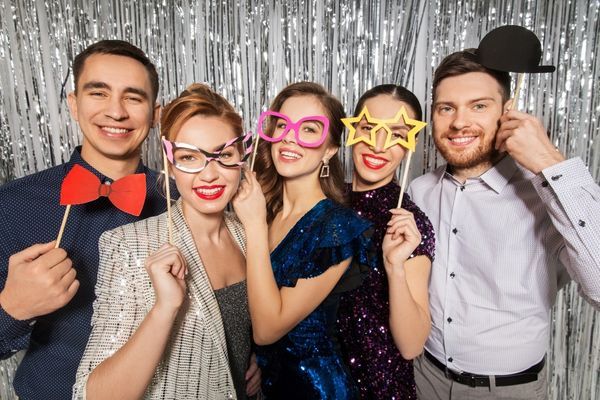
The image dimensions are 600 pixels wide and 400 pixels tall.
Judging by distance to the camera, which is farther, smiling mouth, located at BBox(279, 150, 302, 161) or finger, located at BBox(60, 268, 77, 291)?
smiling mouth, located at BBox(279, 150, 302, 161)

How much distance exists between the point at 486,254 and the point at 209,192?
0.96 metres

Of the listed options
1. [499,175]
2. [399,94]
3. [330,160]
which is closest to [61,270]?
[330,160]

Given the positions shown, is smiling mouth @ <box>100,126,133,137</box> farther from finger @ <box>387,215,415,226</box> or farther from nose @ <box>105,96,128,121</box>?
finger @ <box>387,215,415,226</box>

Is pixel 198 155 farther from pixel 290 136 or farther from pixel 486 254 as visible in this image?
pixel 486 254

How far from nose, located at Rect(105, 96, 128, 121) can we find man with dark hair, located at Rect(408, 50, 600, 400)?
1.07 meters

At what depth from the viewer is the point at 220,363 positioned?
1.11 m

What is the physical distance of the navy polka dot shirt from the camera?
1.34m

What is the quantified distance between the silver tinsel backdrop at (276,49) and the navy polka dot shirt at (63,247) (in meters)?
0.83

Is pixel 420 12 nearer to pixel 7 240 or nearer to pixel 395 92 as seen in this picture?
pixel 395 92

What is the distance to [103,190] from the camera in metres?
1.16

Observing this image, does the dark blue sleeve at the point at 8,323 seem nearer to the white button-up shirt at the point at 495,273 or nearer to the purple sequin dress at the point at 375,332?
the purple sequin dress at the point at 375,332

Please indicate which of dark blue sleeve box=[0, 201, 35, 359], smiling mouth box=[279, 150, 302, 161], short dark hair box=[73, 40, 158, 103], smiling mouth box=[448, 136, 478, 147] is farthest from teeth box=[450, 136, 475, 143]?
dark blue sleeve box=[0, 201, 35, 359]

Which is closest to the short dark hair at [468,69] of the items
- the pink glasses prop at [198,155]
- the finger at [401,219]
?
the finger at [401,219]

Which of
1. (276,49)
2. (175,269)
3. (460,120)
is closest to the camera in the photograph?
(175,269)
